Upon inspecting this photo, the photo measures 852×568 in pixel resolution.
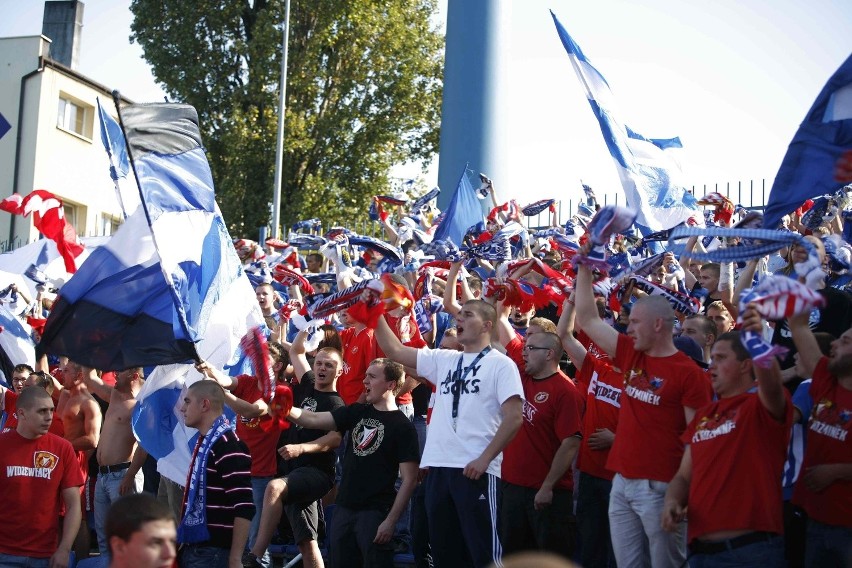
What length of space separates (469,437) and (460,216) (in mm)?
5649

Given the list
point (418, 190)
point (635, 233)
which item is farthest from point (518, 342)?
point (418, 190)

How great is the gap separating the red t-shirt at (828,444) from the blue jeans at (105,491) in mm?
6025

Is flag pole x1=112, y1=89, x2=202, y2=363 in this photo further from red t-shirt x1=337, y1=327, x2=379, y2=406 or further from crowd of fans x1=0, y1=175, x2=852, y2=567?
red t-shirt x1=337, y1=327, x2=379, y2=406

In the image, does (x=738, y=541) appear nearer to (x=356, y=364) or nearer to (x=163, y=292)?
(x=163, y=292)

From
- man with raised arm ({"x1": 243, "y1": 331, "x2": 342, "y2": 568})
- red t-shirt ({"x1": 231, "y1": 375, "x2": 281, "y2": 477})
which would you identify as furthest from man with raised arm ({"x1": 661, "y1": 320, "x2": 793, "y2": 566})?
red t-shirt ({"x1": 231, "y1": 375, "x2": 281, "y2": 477})

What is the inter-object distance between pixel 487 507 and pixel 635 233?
5.81 meters

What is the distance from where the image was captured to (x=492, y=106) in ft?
57.4

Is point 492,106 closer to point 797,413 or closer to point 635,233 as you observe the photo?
point 635,233

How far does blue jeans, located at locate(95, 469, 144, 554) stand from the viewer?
1005 centimetres

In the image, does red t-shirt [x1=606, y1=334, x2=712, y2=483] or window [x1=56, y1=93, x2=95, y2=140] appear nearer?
red t-shirt [x1=606, y1=334, x2=712, y2=483]

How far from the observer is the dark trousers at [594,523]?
7.82m

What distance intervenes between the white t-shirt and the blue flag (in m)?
4.89

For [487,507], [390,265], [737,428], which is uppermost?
[390,265]

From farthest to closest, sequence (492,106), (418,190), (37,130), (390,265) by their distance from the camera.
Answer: (37,130) < (418,190) < (492,106) < (390,265)
